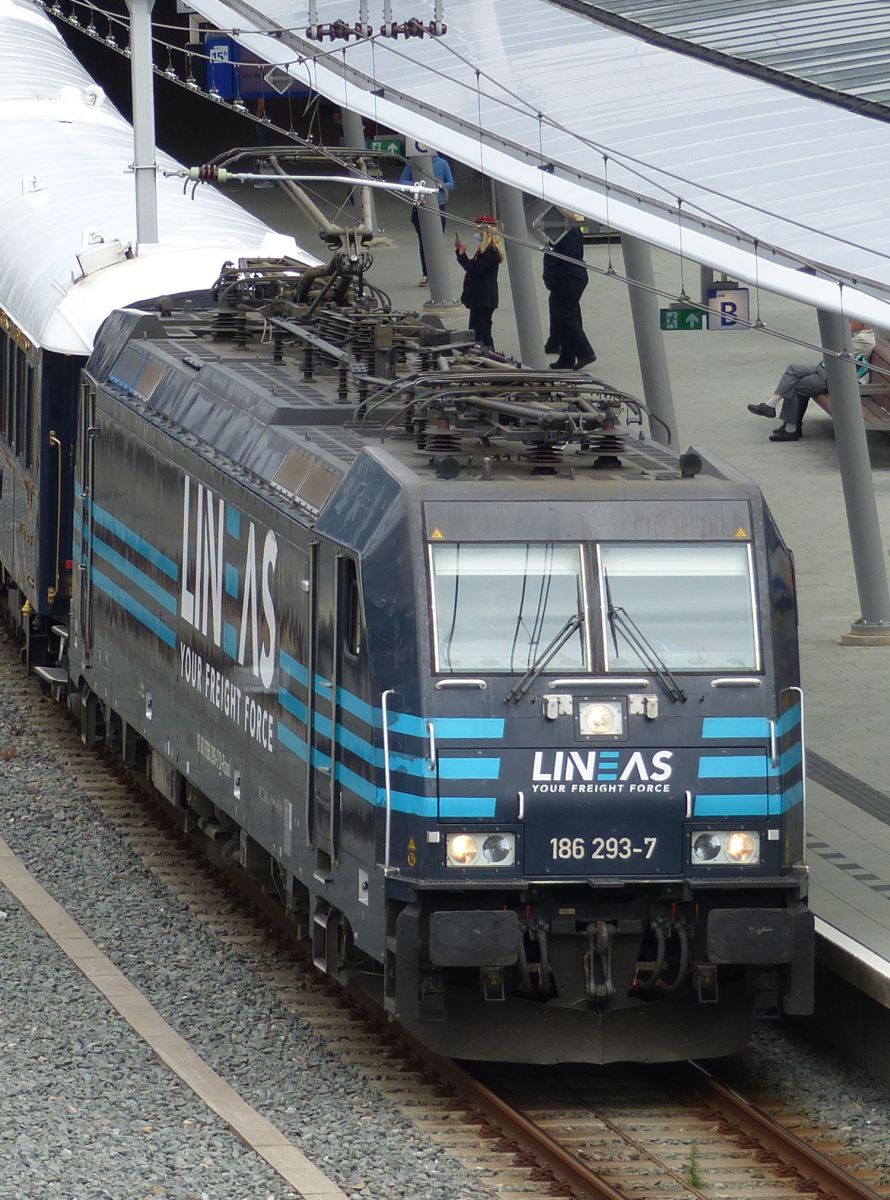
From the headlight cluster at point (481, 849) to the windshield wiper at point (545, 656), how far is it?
621 millimetres

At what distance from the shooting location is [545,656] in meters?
10.8

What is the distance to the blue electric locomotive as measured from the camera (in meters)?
10.6

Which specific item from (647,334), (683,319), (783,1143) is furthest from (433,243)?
(783,1143)

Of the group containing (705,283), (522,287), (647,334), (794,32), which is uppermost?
(794,32)

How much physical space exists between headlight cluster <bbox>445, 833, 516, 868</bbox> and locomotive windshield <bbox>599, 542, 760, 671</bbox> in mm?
937

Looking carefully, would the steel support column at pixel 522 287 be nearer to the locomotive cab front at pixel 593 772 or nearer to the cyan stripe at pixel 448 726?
the locomotive cab front at pixel 593 772

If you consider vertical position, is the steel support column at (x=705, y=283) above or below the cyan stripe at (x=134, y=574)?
above

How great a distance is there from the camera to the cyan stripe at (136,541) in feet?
46.9

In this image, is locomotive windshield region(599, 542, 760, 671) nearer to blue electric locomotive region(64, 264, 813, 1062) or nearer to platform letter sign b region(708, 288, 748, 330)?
blue electric locomotive region(64, 264, 813, 1062)

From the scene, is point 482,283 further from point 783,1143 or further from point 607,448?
point 783,1143

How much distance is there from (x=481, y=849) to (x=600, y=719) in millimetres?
799

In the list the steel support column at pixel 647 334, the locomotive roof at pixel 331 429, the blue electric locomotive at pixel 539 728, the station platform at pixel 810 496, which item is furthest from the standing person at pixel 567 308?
the blue electric locomotive at pixel 539 728

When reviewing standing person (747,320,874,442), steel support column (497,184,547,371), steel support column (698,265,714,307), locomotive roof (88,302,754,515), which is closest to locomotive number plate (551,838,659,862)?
locomotive roof (88,302,754,515)

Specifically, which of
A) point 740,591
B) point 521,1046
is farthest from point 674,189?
point 521,1046
